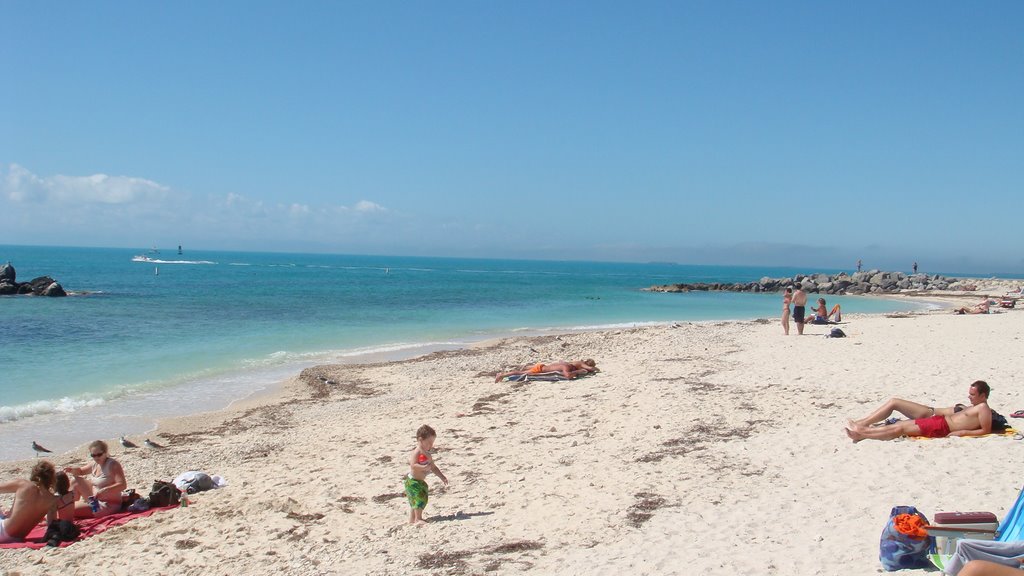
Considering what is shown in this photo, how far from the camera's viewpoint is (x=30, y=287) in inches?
1658

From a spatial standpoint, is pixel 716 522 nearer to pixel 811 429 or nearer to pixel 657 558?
pixel 657 558

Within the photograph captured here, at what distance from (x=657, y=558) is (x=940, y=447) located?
161 inches

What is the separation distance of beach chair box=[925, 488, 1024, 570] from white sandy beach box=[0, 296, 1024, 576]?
426mm

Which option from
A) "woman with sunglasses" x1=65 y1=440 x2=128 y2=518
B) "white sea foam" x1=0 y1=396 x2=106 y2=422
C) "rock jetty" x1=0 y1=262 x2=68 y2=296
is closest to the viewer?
"woman with sunglasses" x1=65 y1=440 x2=128 y2=518

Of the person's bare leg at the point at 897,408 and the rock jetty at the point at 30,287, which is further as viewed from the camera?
the rock jetty at the point at 30,287

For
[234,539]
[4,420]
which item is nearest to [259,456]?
[234,539]

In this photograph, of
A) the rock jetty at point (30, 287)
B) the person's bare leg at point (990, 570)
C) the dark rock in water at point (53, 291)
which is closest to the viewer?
the person's bare leg at point (990, 570)

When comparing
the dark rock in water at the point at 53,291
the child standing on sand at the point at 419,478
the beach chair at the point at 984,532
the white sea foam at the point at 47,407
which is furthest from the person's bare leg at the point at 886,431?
the dark rock in water at the point at 53,291

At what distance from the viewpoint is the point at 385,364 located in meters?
18.7

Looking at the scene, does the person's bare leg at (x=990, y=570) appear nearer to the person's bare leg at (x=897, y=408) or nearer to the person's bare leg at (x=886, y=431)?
the person's bare leg at (x=886, y=431)

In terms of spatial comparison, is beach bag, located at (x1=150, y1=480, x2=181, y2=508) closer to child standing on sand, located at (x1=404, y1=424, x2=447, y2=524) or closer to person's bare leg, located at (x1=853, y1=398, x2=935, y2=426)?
child standing on sand, located at (x1=404, y1=424, x2=447, y2=524)

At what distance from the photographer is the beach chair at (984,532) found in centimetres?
476

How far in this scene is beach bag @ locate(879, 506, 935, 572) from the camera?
478 cm

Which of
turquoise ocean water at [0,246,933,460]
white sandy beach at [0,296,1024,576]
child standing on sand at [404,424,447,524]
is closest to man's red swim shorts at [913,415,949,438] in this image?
white sandy beach at [0,296,1024,576]
